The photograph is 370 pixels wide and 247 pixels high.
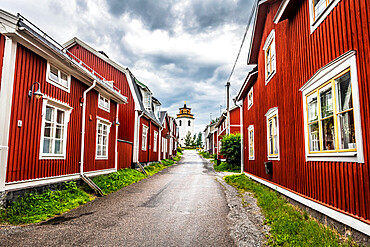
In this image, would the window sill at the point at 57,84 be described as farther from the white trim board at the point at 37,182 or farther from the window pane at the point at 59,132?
the white trim board at the point at 37,182

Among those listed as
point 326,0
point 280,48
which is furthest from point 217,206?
point 326,0

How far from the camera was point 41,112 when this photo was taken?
7074mm

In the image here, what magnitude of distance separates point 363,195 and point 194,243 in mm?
2777

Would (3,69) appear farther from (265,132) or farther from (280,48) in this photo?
(265,132)

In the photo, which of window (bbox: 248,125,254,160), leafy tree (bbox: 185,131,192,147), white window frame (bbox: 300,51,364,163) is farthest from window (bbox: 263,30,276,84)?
leafy tree (bbox: 185,131,192,147)

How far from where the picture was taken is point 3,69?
584 centimetres

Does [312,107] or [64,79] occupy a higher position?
[64,79]

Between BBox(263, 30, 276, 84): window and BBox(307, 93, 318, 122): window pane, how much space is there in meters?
2.99

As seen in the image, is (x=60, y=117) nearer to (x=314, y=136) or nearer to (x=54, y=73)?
(x=54, y=73)

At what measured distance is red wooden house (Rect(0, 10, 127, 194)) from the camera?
19.3 ft

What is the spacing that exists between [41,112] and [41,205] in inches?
101

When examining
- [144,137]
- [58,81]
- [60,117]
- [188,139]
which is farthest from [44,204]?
[188,139]

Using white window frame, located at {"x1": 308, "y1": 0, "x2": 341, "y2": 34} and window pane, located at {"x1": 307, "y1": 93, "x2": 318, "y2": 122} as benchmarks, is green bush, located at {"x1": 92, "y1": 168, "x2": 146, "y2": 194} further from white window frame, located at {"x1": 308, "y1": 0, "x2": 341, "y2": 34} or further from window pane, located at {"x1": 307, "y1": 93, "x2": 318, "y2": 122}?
white window frame, located at {"x1": 308, "y1": 0, "x2": 341, "y2": 34}

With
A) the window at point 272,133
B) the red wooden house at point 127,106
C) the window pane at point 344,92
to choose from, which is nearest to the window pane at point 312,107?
the window pane at point 344,92
